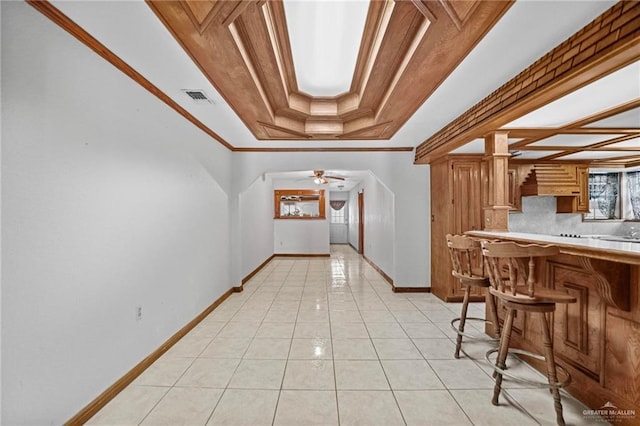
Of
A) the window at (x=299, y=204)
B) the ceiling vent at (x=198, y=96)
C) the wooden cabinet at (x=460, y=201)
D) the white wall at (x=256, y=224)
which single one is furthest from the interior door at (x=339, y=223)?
the ceiling vent at (x=198, y=96)

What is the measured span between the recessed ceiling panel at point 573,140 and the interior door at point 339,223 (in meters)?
8.27

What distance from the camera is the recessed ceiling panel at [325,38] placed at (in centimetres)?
178

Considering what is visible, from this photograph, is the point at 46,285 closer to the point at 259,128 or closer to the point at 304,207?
the point at 259,128

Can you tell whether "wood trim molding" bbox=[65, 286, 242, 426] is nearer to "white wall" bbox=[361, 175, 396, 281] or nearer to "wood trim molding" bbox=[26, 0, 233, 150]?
"wood trim molding" bbox=[26, 0, 233, 150]

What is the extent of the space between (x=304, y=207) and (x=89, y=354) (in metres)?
7.07

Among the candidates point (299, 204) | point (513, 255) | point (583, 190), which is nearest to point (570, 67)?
point (513, 255)

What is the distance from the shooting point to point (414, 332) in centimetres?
297

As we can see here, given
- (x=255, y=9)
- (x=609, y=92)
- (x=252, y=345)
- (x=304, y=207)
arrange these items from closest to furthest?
(x=255, y=9) → (x=609, y=92) → (x=252, y=345) → (x=304, y=207)

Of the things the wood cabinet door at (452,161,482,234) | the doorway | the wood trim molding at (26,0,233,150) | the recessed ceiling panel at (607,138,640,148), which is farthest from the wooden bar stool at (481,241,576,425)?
the doorway

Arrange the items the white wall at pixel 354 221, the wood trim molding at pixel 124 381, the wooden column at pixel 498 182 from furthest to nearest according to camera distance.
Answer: the white wall at pixel 354 221 → the wooden column at pixel 498 182 → the wood trim molding at pixel 124 381

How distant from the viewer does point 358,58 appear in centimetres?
229

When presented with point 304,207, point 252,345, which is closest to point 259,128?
point 252,345

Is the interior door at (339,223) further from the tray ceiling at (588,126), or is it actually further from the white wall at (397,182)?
the tray ceiling at (588,126)

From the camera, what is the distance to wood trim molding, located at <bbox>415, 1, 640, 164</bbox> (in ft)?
4.47
